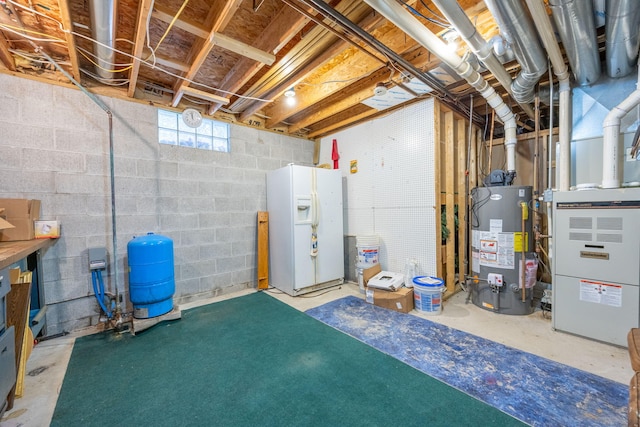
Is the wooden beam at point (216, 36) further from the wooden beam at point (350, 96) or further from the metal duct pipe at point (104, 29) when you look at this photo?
the wooden beam at point (350, 96)

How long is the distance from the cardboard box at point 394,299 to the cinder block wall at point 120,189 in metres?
1.99

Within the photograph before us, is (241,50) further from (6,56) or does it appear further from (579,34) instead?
(579,34)

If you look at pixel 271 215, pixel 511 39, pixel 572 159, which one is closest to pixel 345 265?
pixel 271 215

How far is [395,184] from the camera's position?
3834 millimetres

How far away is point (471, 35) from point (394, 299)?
8.74 feet

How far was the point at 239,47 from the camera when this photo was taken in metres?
2.33

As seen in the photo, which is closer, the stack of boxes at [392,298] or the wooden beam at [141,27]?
the wooden beam at [141,27]

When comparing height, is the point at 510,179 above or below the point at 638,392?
above

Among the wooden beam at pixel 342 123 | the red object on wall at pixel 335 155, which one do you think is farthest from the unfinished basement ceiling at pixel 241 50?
the red object on wall at pixel 335 155

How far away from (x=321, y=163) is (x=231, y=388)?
3.89m

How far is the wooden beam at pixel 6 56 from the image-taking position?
227 centimetres

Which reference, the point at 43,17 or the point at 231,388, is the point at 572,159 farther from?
the point at 43,17

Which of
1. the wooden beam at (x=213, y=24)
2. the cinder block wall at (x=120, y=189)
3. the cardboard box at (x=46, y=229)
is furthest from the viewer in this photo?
the cinder block wall at (x=120, y=189)

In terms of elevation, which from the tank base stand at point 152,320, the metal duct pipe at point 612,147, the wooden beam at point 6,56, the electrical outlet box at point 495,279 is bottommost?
the tank base stand at point 152,320
